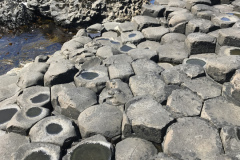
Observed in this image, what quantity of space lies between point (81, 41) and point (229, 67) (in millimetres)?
3479

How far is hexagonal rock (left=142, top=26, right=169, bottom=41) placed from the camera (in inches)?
215

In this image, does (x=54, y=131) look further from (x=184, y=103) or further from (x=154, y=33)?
(x=154, y=33)

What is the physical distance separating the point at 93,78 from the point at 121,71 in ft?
1.64

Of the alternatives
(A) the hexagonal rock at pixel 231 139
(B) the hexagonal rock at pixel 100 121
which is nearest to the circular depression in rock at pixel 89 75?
(B) the hexagonal rock at pixel 100 121

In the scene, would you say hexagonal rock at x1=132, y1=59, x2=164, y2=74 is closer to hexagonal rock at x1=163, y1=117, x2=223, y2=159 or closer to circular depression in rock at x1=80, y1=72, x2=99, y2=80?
circular depression in rock at x1=80, y1=72, x2=99, y2=80

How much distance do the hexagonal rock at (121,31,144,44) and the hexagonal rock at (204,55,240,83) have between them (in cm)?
207

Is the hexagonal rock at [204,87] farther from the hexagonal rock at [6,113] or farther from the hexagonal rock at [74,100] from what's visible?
the hexagonal rock at [6,113]

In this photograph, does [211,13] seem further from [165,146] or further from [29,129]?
[29,129]

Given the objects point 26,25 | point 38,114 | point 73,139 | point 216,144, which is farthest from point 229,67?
point 26,25

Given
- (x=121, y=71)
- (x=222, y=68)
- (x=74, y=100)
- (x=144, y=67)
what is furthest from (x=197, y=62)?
(x=74, y=100)

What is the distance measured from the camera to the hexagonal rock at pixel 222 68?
3.54 m

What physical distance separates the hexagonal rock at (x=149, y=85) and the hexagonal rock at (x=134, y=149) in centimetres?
76

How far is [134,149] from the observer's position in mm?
2887

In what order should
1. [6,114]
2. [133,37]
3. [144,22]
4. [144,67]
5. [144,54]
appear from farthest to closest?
[144,22] < [133,37] < [144,54] < [144,67] < [6,114]
